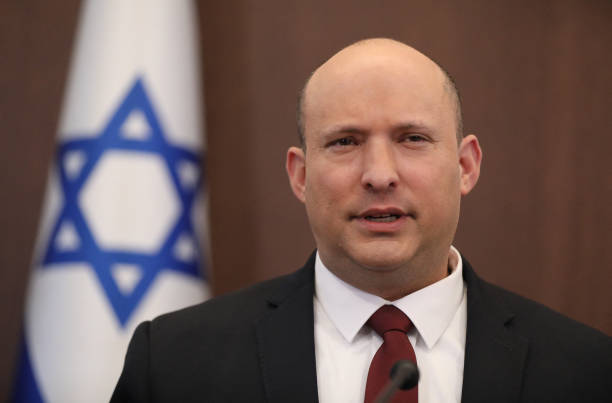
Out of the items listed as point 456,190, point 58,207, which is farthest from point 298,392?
point 58,207

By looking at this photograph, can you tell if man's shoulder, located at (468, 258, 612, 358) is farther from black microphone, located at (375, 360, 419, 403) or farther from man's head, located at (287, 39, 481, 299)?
black microphone, located at (375, 360, 419, 403)

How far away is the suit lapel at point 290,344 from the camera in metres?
1.52

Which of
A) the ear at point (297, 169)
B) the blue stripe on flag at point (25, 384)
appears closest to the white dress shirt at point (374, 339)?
the ear at point (297, 169)

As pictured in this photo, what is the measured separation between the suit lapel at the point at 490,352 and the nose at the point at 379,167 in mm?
365

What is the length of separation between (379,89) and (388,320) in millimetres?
484

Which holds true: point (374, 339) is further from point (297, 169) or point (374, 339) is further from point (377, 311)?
point (297, 169)

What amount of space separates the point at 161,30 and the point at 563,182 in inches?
58.1

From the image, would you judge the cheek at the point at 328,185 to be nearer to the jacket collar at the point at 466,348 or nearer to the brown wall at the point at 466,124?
the jacket collar at the point at 466,348

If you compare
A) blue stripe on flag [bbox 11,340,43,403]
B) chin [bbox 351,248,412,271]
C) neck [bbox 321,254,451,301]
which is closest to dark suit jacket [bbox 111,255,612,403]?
→ neck [bbox 321,254,451,301]

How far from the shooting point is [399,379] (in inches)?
44.1

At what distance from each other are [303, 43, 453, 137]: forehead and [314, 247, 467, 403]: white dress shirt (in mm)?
365

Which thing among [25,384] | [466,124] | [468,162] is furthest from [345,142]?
[25,384]

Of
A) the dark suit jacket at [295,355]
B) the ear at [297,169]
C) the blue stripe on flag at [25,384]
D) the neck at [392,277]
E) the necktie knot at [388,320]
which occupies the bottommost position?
the blue stripe on flag at [25,384]

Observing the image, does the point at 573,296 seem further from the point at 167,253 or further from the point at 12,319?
the point at 12,319
